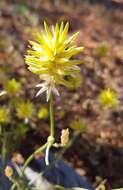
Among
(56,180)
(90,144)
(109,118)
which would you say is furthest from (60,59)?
(109,118)

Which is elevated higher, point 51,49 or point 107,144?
point 51,49

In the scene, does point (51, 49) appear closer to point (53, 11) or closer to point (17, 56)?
point (17, 56)

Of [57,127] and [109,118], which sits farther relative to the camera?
[109,118]

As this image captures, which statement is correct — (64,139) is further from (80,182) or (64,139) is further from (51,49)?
(80,182)

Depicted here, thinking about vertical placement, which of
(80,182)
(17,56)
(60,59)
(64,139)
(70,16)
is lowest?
(80,182)

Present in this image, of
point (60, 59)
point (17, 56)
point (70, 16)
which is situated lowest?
point (60, 59)

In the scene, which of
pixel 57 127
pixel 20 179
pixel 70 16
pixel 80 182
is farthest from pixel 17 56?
pixel 20 179

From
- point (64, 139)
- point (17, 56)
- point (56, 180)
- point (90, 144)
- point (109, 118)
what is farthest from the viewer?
point (17, 56)

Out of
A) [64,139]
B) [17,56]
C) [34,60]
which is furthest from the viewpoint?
[17,56]

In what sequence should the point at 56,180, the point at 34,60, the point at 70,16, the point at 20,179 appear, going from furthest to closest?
1. the point at 70,16
2. the point at 56,180
3. the point at 20,179
4. the point at 34,60
